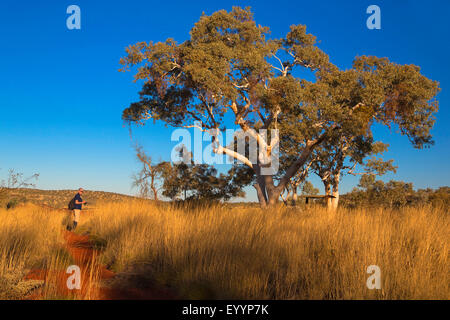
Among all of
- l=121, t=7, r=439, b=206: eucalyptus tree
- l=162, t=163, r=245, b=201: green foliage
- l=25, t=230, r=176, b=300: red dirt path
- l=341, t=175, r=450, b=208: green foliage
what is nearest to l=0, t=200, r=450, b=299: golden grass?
l=25, t=230, r=176, b=300: red dirt path

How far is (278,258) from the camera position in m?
5.55

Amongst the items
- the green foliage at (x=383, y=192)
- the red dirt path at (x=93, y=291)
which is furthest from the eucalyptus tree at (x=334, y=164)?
the red dirt path at (x=93, y=291)

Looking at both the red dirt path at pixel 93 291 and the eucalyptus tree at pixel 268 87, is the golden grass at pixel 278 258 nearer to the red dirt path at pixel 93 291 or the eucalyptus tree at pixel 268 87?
the red dirt path at pixel 93 291

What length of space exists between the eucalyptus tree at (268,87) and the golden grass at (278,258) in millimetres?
9492

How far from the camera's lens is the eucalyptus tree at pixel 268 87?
16.2 metres

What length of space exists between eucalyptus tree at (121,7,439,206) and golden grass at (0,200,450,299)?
9.49 metres

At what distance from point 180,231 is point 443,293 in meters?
4.68

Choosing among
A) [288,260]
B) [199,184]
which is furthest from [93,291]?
[199,184]

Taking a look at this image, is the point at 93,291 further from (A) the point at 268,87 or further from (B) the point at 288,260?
(A) the point at 268,87

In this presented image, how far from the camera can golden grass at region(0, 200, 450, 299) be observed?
4637 millimetres

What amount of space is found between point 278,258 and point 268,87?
13.7 m

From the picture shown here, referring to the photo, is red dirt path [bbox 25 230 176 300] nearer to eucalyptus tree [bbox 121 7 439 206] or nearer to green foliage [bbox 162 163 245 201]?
eucalyptus tree [bbox 121 7 439 206]

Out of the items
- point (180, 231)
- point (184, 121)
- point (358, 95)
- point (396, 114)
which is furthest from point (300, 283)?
point (184, 121)
